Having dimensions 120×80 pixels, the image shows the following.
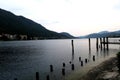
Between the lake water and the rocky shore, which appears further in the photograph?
the lake water

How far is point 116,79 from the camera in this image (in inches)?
928

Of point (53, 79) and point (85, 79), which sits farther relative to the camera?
point (53, 79)

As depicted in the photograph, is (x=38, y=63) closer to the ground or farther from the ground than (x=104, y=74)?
closer to the ground

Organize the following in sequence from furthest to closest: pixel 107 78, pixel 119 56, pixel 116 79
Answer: pixel 119 56 → pixel 107 78 → pixel 116 79

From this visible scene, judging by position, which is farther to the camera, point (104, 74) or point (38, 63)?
point (38, 63)

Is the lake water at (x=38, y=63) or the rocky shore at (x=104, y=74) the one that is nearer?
the rocky shore at (x=104, y=74)

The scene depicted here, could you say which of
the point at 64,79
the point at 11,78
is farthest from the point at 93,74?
the point at 11,78

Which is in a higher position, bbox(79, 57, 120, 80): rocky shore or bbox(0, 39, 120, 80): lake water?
bbox(79, 57, 120, 80): rocky shore

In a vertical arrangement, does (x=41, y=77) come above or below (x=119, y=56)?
below

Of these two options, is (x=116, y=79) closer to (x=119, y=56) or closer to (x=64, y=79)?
(x=119, y=56)

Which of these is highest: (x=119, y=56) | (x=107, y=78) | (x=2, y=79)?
(x=119, y=56)

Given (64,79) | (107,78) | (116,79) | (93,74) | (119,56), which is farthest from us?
(64,79)

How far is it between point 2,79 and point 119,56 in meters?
21.8

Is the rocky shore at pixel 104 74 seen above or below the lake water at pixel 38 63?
above
